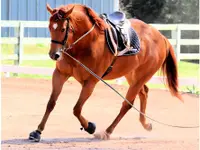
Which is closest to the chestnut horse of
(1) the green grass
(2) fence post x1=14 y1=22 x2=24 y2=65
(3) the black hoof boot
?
(3) the black hoof boot

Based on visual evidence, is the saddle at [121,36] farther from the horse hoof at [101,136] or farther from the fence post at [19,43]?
the fence post at [19,43]

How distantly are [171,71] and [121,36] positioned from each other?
1.82 metres

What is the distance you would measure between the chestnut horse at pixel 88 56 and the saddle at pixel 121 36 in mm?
95

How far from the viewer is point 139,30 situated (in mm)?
9859

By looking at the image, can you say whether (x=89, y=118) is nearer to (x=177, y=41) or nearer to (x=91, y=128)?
(x=91, y=128)

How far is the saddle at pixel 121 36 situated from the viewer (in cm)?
890

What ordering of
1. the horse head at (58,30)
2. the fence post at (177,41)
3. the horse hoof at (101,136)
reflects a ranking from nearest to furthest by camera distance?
the horse head at (58,30)
the horse hoof at (101,136)
the fence post at (177,41)

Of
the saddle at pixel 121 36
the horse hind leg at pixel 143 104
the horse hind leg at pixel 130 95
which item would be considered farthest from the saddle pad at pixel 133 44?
the horse hind leg at pixel 143 104

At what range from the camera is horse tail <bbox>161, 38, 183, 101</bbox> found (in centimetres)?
1054

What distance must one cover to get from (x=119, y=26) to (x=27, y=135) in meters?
2.06

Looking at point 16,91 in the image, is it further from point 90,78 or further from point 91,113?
point 90,78

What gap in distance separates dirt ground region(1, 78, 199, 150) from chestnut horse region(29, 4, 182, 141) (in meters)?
0.34

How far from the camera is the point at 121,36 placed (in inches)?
359

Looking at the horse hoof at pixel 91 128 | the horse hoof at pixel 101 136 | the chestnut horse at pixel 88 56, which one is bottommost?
the horse hoof at pixel 101 136
